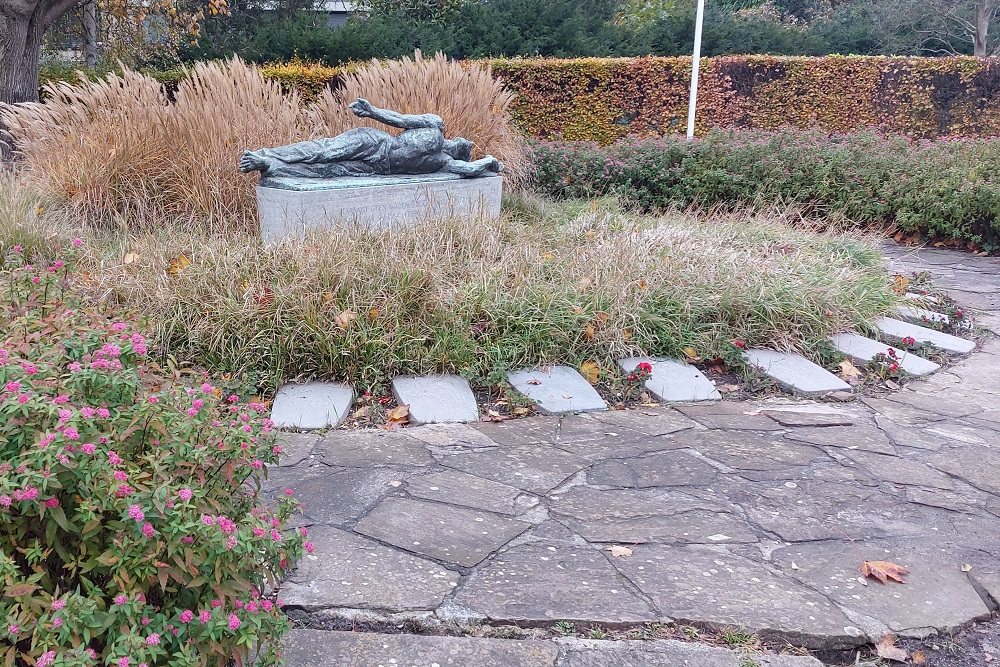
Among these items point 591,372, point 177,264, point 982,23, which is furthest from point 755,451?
point 982,23

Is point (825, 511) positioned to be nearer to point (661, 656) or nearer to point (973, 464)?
point (973, 464)

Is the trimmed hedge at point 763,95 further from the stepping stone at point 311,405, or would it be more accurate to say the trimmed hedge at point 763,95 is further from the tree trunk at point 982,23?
the stepping stone at point 311,405

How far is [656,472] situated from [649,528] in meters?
0.48

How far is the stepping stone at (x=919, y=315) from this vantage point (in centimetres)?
541

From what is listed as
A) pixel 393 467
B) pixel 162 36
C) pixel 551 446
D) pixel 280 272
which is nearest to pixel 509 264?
pixel 280 272

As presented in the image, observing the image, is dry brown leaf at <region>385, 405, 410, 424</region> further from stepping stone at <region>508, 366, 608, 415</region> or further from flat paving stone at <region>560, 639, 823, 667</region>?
flat paving stone at <region>560, 639, 823, 667</region>

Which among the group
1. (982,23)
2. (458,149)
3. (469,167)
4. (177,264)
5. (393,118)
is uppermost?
(982,23)

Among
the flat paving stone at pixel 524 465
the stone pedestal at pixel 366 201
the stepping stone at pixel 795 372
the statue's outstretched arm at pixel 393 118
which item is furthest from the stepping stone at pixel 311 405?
the statue's outstretched arm at pixel 393 118

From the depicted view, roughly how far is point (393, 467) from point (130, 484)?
1.71m

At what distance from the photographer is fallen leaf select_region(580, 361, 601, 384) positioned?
4.19 metres

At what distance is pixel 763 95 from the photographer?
1369cm

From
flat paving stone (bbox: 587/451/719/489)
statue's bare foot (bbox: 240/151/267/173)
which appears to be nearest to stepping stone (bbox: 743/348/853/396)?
flat paving stone (bbox: 587/451/719/489)

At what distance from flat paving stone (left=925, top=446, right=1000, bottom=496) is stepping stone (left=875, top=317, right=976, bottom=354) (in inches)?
63.6

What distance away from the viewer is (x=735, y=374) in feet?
14.4
